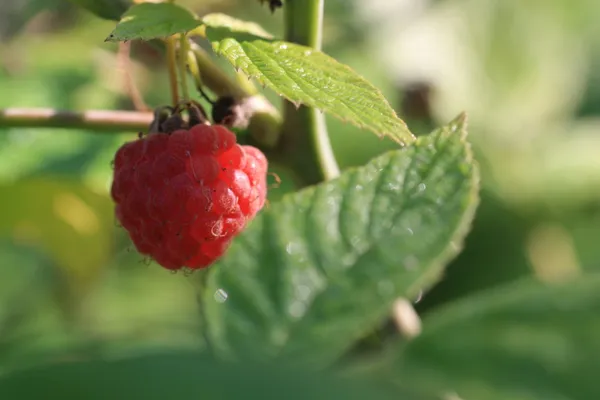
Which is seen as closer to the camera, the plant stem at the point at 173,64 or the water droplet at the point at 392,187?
the water droplet at the point at 392,187

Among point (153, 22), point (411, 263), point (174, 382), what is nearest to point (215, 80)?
point (153, 22)

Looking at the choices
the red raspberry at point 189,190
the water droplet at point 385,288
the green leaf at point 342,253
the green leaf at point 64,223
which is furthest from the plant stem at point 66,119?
the green leaf at point 64,223

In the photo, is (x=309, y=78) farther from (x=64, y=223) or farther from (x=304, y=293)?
(x=64, y=223)

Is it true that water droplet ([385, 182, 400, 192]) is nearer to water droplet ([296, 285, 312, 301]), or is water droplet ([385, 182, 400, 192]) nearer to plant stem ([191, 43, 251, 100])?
water droplet ([296, 285, 312, 301])

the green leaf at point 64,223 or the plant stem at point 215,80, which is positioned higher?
the plant stem at point 215,80

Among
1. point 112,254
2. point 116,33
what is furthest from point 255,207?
point 112,254

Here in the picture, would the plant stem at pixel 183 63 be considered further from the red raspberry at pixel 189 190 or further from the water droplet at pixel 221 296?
the water droplet at pixel 221 296
